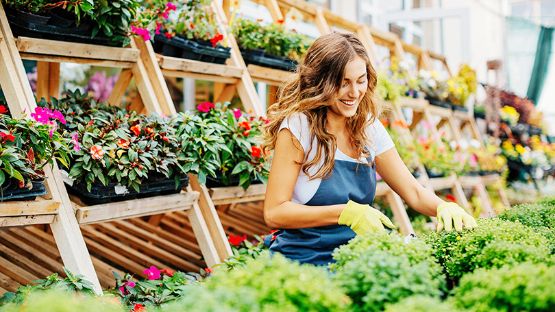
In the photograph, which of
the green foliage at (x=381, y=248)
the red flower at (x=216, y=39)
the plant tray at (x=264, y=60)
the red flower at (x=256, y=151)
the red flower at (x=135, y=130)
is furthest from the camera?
the plant tray at (x=264, y=60)

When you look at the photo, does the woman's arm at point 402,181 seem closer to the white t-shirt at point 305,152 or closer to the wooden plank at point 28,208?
the white t-shirt at point 305,152

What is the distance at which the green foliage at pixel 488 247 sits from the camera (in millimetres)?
1261

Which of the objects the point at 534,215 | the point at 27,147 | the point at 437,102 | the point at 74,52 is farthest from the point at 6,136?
the point at 437,102

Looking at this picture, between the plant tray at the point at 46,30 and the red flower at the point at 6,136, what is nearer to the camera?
the red flower at the point at 6,136

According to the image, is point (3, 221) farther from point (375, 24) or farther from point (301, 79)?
point (375, 24)

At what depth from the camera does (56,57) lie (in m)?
2.46

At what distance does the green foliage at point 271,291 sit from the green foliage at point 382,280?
0.11 feet

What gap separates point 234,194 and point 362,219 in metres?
1.20

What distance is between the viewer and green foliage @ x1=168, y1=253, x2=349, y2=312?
38.9 inches

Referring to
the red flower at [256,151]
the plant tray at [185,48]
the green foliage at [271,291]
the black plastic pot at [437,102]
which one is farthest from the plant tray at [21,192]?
the black plastic pot at [437,102]

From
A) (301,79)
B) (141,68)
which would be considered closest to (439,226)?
(301,79)

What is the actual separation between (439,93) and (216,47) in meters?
2.90

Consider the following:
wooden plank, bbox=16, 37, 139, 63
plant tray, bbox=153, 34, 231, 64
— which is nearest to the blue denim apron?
wooden plank, bbox=16, 37, 139, 63

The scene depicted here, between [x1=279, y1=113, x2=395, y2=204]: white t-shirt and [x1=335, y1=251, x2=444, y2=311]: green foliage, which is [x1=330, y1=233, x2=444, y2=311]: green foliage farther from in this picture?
[x1=279, y1=113, x2=395, y2=204]: white t-shirt
